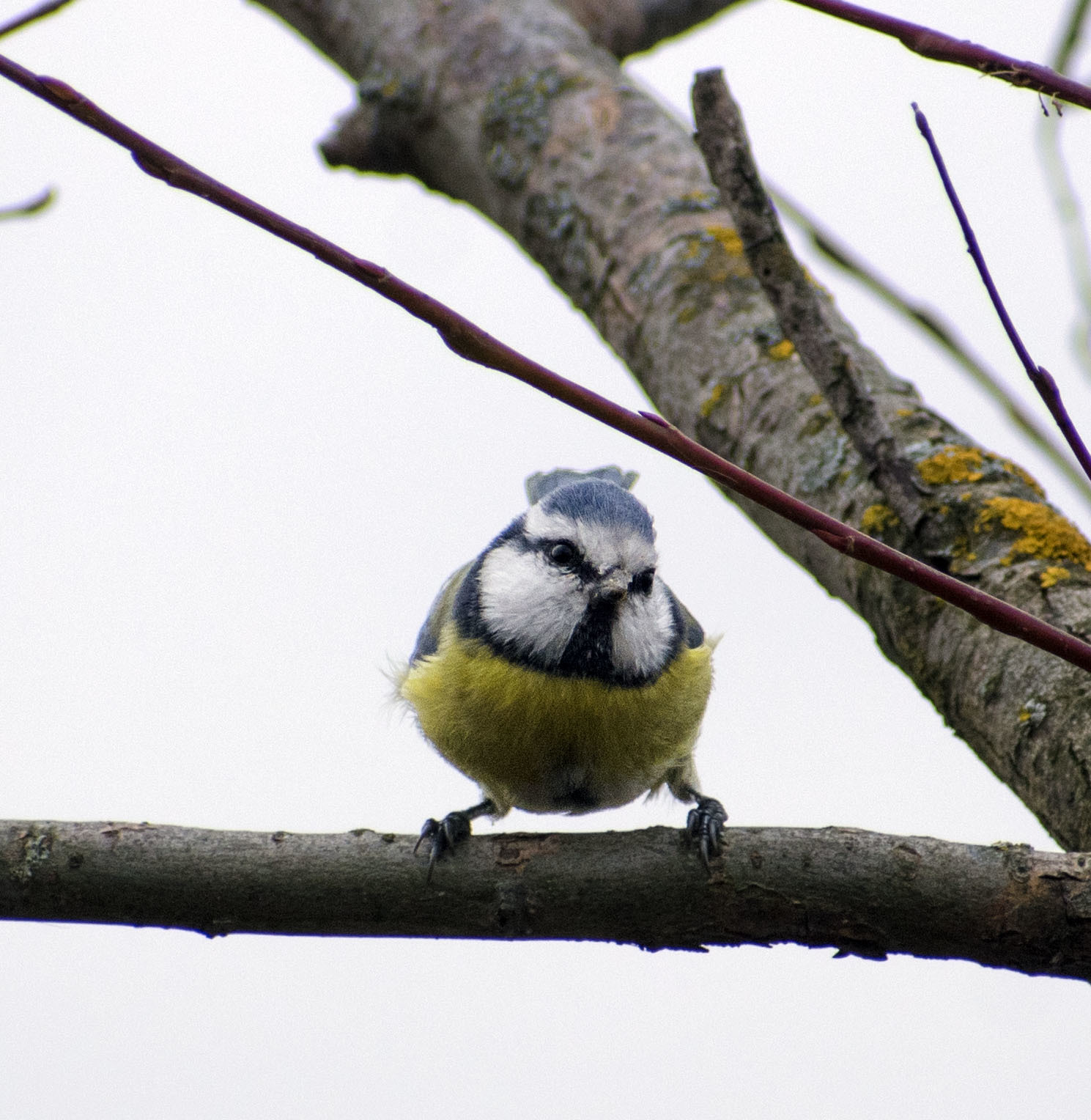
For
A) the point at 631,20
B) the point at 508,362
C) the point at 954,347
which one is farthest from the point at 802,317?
the point at 631,20

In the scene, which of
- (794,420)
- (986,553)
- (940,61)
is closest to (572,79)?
(794,420)

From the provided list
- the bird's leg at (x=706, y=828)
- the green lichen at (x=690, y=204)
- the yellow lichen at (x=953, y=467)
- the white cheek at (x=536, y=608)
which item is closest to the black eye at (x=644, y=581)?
the white cheek at (x=536, y=608)

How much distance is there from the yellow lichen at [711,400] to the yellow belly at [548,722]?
0.62 meters

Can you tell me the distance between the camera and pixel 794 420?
255cm

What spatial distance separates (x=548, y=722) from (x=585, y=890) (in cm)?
59

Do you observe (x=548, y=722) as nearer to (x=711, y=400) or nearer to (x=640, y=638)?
(x=640, y=638)

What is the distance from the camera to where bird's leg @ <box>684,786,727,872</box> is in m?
1.57

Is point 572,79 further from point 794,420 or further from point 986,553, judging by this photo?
point 986,553

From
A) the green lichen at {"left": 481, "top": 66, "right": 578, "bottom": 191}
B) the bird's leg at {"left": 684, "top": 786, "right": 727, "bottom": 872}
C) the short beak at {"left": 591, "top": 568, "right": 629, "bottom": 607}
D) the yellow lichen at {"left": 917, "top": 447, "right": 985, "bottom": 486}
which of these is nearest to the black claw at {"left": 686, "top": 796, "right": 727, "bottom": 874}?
the bird's leg at {"left": 684, "top": 786, "right": 727, "bottom": 872}

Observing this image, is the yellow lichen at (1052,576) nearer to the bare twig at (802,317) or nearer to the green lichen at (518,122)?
the bare twig at (802,317)

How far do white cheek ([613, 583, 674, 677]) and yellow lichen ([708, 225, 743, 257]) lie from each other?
0.98 meters

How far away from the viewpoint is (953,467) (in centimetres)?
231

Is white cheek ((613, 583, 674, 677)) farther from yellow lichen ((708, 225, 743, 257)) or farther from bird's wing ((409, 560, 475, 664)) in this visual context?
yellow lichen ((708, 225, 743, 257))

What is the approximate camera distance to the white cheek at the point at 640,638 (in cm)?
220
